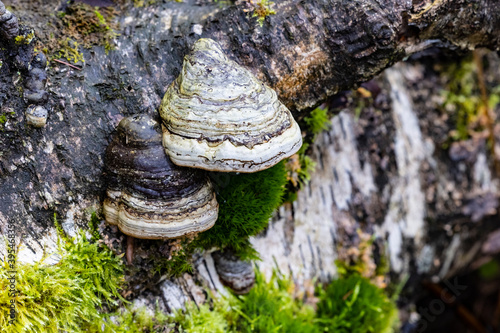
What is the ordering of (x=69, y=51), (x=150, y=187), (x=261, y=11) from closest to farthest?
(x=150, y=187), (x=69, y=51), (x=261, y=11)

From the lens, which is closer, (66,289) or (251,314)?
(66,289)

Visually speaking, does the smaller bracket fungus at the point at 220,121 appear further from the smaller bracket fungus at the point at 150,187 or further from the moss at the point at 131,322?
the moss at the point at 131,322

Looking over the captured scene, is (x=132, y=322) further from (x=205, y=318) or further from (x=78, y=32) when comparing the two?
(x=78, y=32)

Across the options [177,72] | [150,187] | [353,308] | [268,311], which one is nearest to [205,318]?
[268,311]

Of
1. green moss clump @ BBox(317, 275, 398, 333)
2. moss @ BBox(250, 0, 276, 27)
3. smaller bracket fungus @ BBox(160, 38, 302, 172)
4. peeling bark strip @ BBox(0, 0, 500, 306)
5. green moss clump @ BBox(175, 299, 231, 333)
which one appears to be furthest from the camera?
green moss clump @ BBox(317, 275, 398, 333)

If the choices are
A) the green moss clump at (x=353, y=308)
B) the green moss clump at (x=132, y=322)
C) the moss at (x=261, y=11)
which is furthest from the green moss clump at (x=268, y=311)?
the moss at (x=261, y=11)

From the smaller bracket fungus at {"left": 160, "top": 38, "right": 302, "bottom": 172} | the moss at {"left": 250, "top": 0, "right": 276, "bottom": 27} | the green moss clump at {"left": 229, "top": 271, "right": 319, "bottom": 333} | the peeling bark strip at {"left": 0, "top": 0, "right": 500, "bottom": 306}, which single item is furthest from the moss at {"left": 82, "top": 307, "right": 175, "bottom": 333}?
the moss at {"left": 250, "top": 0, "right": 276, "bottom": 27}

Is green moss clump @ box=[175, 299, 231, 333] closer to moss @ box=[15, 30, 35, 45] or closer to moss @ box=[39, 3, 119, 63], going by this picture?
moss @ box=[39, 3, 119, 63]
